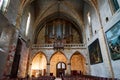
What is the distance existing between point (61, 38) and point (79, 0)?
7.47 metres

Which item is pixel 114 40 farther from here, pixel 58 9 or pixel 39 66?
pixel 39 66

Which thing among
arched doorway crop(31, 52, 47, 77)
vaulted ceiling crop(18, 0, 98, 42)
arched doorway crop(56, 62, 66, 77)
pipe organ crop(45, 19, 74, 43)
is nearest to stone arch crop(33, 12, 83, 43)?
vaulted ceiling crop(18, 0, 98, 42)

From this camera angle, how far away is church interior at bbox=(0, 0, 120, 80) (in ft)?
29.3

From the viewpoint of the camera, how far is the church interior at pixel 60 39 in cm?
895

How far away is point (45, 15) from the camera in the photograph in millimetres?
19172

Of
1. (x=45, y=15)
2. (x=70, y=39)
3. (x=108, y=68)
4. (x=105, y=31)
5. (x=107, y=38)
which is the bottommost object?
(x=108, y=68)

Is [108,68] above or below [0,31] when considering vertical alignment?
below

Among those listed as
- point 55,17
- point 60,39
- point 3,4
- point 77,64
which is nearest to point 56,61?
point 77,64

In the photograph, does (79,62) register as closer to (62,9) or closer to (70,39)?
(70,39)

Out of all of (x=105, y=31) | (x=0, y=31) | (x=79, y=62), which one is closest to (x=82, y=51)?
(x=79, y=62)

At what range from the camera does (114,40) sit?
28.4ft

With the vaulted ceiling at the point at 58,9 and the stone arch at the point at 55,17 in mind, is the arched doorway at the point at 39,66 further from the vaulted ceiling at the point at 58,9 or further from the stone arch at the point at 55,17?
the vaulted ceiling at the point at 58,9

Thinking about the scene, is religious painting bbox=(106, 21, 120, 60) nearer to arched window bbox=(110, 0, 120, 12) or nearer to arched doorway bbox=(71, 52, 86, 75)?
arched window bbox=(110, 0, 120, 12)

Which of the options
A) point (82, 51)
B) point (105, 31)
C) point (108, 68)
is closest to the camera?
point (108, 68)
